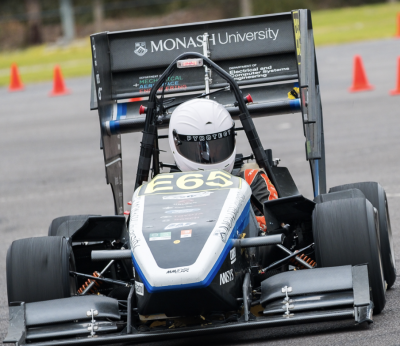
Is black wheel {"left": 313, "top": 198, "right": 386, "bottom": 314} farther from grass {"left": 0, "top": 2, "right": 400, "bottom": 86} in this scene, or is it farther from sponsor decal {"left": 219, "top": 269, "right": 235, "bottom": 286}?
grass {"left": 0, "top": 2, "right": 400, "bottom": 86}

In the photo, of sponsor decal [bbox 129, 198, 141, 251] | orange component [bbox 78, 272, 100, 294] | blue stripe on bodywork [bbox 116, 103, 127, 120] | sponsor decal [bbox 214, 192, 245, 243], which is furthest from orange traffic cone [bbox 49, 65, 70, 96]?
sponsor decal [bbox 214, 192, 245, 243]

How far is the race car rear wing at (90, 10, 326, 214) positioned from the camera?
7.18 metres

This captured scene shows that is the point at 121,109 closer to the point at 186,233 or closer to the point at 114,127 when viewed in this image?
the point at 114,127

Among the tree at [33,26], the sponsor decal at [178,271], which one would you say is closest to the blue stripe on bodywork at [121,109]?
the sponsor decal at [178,271]

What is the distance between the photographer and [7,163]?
46.2 ft

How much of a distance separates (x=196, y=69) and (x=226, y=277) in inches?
126

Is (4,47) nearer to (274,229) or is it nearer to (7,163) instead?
(7,163)

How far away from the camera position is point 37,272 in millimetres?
5168

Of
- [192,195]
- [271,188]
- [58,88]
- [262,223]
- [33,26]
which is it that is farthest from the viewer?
[33,26]

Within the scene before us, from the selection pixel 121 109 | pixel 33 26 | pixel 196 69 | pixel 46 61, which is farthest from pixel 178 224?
pixel 33 26

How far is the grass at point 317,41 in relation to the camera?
27391 mm

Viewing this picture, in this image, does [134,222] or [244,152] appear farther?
[244,152]

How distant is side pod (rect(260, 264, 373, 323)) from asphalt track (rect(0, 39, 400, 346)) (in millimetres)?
210

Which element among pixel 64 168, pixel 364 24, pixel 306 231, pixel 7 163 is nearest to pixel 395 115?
pixel 64 168
